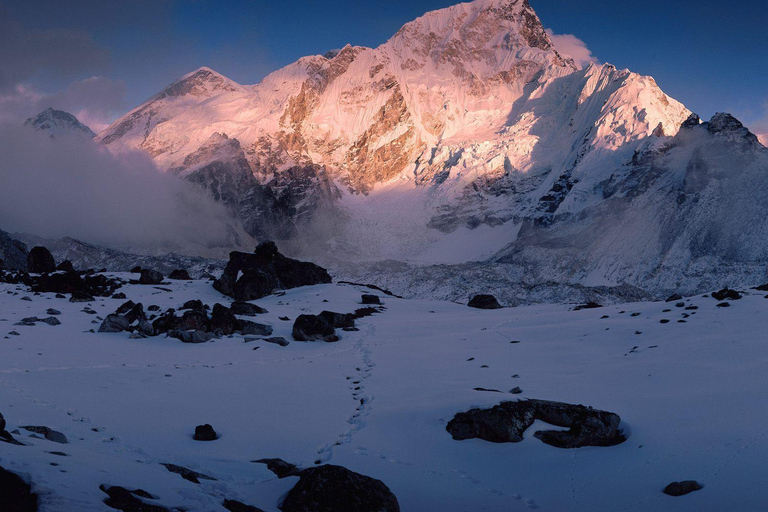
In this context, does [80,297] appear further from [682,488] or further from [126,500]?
[682,488]

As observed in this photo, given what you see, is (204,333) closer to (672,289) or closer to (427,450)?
(427,450)

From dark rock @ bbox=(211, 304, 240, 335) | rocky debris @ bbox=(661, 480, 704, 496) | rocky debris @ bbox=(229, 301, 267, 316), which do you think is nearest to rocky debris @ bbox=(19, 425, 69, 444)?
rocky debris @ bbox=(661, 480, 704, 496)

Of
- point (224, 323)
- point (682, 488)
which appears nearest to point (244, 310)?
point (224, 323)

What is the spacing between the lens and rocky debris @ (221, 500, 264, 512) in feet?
21.1

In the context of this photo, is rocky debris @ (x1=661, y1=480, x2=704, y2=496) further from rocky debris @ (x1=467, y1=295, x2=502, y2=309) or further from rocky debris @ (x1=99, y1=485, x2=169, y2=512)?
rocky debris @ (x1=467, y1=295, x2=502, y2=309)

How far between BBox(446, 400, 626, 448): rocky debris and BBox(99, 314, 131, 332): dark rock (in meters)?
16.8

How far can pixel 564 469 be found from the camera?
8.98m

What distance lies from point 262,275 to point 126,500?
38.6 metres

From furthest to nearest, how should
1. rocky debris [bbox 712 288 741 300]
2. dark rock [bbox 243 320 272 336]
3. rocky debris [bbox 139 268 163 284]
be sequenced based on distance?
rocky debris [bbox 139 268 163 284]
dark rock [bbox 243 320 272 336]
rocky debris [bbox 712 288 741 300]

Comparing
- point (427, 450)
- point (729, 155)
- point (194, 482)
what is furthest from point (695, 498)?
point (729, 155)

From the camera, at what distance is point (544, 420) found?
34.7ft

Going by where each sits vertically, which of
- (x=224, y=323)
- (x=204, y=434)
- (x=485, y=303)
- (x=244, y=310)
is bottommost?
(x=204, y=434)

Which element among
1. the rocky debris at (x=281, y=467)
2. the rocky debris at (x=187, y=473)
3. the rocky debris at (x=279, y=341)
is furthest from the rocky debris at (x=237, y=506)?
the rocky debris at (x=279, y=341)

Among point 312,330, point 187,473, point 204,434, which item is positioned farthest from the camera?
point 312,330
